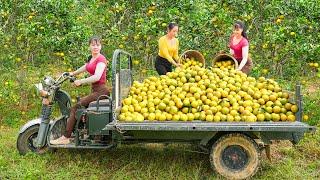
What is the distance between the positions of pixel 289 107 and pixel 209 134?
108 cm

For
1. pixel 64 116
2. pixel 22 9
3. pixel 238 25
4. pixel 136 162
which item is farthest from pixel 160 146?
pixel 22 9

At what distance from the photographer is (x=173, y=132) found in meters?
6.26

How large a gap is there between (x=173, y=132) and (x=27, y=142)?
7.68 ft

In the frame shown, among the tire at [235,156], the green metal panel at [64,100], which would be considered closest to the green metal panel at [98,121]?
the green metal panel at [64,100]

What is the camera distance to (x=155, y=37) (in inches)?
399

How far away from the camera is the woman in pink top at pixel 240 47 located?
8188 mm

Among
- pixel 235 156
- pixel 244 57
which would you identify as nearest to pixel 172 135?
pixel 235 156

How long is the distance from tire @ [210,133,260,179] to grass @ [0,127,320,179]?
0.20m

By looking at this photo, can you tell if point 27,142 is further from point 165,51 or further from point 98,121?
point 165,51

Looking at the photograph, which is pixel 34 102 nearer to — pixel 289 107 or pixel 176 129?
pixel 176 129

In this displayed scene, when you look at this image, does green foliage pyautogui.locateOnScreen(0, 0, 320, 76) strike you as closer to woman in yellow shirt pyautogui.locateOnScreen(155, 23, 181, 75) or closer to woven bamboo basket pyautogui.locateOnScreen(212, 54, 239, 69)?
woman in yellow shirt pyautogui.locateOnScreen(155, 23, 181, 75)

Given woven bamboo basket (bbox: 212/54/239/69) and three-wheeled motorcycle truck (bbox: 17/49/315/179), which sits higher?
woven bamboo basket (bbox: 212/54/239/69)

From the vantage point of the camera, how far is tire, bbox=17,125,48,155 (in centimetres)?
723

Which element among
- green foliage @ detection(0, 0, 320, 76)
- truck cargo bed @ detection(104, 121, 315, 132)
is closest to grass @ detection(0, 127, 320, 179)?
truck cargo bed @ detection(104, 121, 315, 132)
